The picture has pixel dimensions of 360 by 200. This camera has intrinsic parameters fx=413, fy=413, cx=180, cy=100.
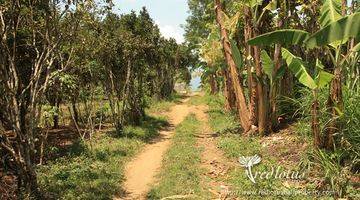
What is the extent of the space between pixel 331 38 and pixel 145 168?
785 cm

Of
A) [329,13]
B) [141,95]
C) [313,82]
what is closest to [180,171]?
[313,82]

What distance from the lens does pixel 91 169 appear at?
11.6 m

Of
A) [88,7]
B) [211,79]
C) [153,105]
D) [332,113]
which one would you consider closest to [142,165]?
[88,7]

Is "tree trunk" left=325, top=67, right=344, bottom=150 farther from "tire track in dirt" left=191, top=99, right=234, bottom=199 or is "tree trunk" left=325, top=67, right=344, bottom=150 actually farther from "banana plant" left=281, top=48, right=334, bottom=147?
"tire track in dirt" left=191, top=99, right=234, bottom=199

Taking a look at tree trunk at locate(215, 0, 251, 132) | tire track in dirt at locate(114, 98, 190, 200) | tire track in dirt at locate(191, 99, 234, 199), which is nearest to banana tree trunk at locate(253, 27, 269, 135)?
tree trunk at locate(215, 0, 251, 132)

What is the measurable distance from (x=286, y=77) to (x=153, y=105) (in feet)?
53.4

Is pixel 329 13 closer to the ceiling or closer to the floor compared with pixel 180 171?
closer to the ceiling

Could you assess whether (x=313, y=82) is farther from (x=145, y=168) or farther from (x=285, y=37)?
(x=145, y=168)

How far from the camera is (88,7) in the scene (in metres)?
9.59

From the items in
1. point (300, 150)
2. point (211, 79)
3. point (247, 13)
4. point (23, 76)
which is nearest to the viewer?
point (300, 150)

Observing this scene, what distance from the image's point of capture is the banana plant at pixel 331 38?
20.1 feet

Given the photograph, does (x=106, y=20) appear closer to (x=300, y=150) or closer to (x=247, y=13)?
(x=247, y=13)

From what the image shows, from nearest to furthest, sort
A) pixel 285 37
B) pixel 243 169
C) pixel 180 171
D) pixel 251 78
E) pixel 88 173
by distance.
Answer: pixel 285 37 < pixel 243 169 < pixel 88 173 < pixel 180 171 < pixel 251 78

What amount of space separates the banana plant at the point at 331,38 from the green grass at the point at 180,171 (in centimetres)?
332
